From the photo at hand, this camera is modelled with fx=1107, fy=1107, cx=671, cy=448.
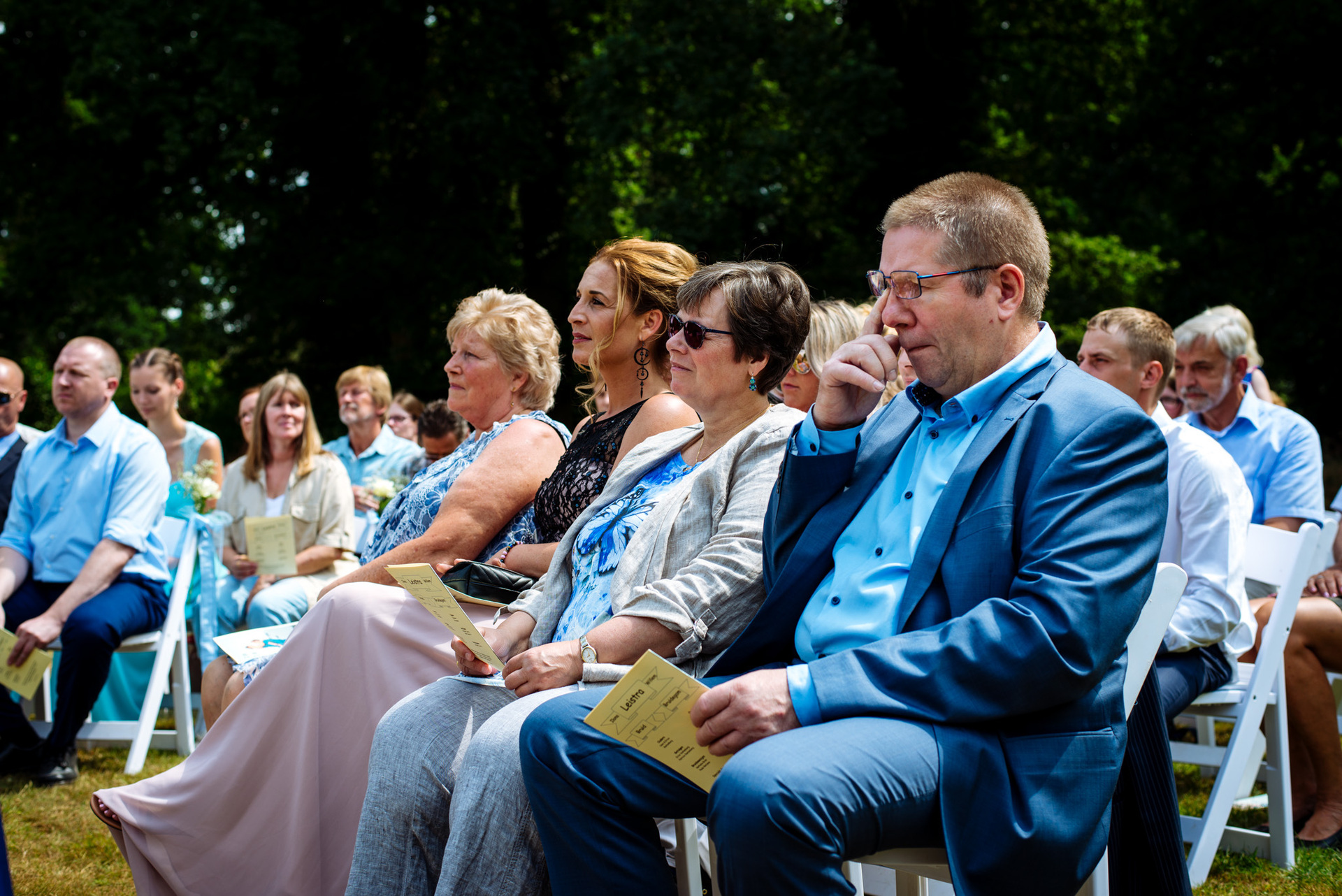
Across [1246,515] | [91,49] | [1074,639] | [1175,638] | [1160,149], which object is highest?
[91,49]

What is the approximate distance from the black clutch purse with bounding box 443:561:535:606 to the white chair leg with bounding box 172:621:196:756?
9.73 ft

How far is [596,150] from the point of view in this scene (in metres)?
14.6

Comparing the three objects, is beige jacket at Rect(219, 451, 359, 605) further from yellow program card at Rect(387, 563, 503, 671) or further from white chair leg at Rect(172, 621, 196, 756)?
yellow program card at Rect(387, 563, 503, 671)

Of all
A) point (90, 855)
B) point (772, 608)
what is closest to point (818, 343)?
point (772, 608)

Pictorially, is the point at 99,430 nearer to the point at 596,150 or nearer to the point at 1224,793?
the point at 1224,793

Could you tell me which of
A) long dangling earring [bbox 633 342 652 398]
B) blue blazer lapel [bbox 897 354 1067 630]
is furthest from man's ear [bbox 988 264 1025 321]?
long dangling earring [bbox 633 342 652 398]

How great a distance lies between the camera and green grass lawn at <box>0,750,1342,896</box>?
11.4 ft

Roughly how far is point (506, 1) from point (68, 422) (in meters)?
11.2

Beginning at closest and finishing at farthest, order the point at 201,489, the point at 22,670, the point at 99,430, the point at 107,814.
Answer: the point at 107,814 → the point at 22,670 → the point at 99,430 → the point at 201,489

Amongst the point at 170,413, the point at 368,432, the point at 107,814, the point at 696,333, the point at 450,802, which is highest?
the point at 696,333

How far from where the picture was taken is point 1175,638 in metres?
3.34

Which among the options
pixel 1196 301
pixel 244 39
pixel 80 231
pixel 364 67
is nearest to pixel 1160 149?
pixel 1196 301

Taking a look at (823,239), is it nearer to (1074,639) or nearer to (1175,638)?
(1175,638)

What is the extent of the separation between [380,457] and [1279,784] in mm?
5947
